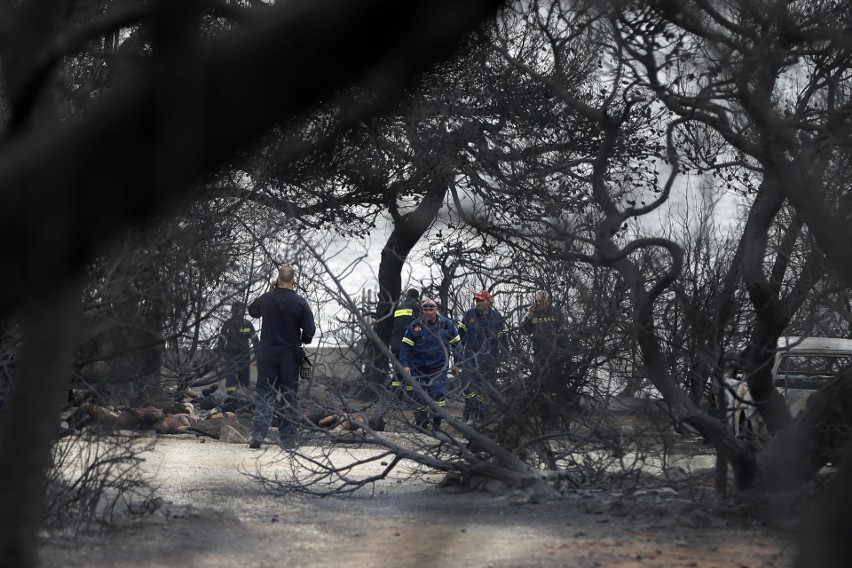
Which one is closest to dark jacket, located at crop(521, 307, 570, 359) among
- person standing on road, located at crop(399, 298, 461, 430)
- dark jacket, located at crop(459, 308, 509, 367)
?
dark jacket, located at crop(459, 308, 509, 367)

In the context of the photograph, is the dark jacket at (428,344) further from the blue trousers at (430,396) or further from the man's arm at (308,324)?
the man's arm at (308,324)

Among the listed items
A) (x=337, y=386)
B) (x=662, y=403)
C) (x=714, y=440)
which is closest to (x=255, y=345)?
(x=337, y=386)

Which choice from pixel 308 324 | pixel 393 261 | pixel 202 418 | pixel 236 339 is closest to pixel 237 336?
pixel 236 339

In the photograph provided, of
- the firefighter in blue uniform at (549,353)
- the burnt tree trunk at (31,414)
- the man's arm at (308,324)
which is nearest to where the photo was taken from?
the burnt tree trunk at (31,414)

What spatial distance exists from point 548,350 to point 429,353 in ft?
4.34

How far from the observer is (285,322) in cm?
1012

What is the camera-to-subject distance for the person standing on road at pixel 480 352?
311 inches

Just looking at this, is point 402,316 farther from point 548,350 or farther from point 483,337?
point 548,350

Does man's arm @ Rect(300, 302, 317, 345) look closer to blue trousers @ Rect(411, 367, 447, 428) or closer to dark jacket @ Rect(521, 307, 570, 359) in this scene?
→ blue trousers @ Rect(411, 367, 447, 428)

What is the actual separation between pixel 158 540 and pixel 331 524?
3.84 feet

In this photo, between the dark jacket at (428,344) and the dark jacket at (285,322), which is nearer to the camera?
the dark jacket at (428,344)

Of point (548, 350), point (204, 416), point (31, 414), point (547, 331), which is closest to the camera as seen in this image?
point (31, 414)

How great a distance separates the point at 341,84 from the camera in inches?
35.1

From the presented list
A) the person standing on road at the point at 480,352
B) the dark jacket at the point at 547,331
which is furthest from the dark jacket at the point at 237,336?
the dark jacket at the point at 547,331
